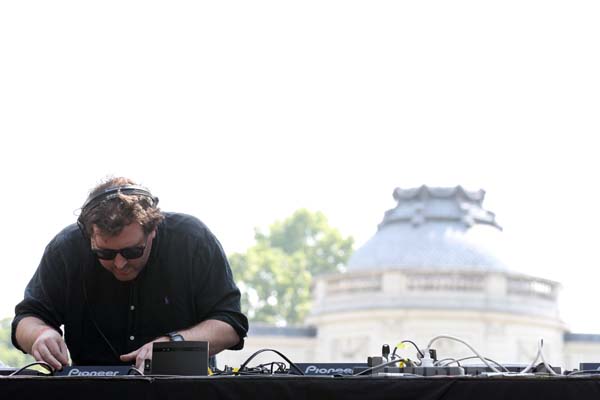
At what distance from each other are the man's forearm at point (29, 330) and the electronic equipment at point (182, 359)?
1.15 metres

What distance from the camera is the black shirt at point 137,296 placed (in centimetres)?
569

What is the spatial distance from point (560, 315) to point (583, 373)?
1676 inches

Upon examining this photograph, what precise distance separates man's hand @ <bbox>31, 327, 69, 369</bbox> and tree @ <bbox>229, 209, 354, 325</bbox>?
68745 millimetres

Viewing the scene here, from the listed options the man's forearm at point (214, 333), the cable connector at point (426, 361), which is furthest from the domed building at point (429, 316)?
the cable connector at point (426, 361)

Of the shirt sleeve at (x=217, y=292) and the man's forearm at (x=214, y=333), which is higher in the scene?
the shirt sleeve at (x=217, y=292)

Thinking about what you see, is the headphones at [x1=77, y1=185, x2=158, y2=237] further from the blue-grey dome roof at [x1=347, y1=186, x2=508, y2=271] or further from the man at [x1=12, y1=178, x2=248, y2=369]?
the blue-grey dome roof at [x1=347, y1=186, x2=508, y2=271]

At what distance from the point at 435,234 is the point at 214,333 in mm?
46228

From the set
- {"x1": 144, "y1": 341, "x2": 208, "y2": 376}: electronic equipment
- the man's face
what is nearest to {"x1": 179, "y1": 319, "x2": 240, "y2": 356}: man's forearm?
the man's face

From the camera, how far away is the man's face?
5.25 m

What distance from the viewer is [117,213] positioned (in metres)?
5.20

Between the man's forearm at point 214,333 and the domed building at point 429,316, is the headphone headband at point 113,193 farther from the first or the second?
the domed building at point 429,316

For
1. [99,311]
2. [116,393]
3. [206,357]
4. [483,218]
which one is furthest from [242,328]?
[483,218]

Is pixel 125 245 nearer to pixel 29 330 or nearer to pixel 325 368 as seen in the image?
pixel 29 330

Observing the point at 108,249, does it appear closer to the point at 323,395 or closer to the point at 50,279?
the point at 50,279
